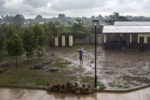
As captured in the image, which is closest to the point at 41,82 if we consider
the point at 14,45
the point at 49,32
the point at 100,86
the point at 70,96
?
the point at 70,96

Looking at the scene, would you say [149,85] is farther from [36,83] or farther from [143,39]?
[143,39]

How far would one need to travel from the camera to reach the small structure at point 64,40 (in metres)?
26.2

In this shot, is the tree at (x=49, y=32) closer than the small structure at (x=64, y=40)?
Yes

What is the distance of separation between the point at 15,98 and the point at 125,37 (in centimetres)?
1986

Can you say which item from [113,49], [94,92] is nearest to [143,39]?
[113,49]

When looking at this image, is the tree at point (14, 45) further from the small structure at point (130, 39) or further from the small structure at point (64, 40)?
the small structure at point (64, 40)

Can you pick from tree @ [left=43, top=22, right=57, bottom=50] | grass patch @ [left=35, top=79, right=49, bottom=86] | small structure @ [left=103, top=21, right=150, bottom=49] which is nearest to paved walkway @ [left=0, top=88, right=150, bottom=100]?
grass patch @ [left=35, top=79, right=49, bottom=86]

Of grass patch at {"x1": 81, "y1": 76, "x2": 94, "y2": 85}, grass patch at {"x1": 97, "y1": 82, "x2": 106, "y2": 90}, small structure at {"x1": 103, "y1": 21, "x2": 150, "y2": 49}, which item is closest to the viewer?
grass patch at {"x1": 97, "y1": 82, "x2": 106, "y2": 90}

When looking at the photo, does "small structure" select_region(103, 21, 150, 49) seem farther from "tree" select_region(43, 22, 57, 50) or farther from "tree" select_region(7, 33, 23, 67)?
"tree" select_region(7, 33, 23, 67)

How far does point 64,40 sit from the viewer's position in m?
26.3

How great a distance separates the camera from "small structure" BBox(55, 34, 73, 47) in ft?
86.1

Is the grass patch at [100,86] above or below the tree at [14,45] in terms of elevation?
below

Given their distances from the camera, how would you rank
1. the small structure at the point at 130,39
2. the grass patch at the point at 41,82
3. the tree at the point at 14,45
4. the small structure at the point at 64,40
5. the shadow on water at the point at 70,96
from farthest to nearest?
the small structure at the point at 64,40, the small structure at the point at 130,39, the tree at the point at 14,45, the grass patch at the point at 41,82, the shadow on water at the point at 70,96

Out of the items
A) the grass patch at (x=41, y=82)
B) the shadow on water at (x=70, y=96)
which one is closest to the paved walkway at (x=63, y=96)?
the shadow on water at (x=70, y=96)
